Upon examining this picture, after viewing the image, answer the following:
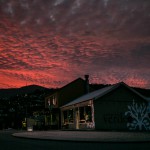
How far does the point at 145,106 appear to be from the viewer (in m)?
36.4

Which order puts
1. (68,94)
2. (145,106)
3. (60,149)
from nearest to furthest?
1. (60,149)
2. (145,106)
3. (68,94)

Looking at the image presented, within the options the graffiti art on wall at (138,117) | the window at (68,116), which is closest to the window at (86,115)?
the window at (68,116)

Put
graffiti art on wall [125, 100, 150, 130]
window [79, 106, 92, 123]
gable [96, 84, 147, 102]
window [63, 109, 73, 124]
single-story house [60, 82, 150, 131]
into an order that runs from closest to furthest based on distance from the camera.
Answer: single-story house [60, 82, 150, 131] → gable [96, 84, 147, 102] → graffiti art on wall [125, 100, 150, 130] → window [79, 106, 92, 123] → window [63, 109, 73, 124]

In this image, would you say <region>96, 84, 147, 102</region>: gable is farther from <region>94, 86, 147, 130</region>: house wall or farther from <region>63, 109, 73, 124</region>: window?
<region>63, 109, 73, 124</region>: window

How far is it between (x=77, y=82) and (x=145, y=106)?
15.4m

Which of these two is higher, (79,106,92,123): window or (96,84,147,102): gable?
(96,84,147,102): gable

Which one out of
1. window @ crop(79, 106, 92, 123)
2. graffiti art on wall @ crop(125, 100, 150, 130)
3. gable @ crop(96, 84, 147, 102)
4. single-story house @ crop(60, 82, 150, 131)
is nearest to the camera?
single-story house @ crop(60, 82, 150, 131)

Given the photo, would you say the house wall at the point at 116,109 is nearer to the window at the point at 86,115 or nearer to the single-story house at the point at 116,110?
the single-story house at the point at 116,110

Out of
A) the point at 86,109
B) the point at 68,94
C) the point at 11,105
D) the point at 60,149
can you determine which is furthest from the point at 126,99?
the point at 11,105

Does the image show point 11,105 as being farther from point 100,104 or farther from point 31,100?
point 100,104

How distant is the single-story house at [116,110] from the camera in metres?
33.6

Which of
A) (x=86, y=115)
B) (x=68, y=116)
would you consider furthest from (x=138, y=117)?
(x=68, y=116)

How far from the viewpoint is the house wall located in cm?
3359

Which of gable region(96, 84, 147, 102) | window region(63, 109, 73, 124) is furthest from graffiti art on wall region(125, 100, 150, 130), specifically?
window region(63, 109, 73, 124)
